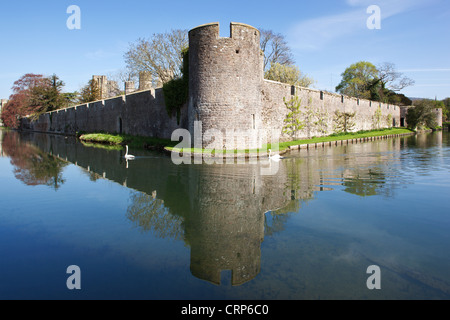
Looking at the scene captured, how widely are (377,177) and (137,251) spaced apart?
7.88m

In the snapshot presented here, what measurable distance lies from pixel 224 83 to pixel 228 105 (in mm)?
1095

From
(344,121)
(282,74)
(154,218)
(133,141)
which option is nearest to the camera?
(154,218)

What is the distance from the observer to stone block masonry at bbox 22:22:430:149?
15.8 metres

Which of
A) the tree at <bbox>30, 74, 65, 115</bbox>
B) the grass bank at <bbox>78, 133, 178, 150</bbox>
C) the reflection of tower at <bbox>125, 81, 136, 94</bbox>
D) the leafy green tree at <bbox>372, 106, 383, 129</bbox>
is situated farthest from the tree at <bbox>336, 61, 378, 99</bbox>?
the tree at <bbox>30, 74, 65, 115</bbox>

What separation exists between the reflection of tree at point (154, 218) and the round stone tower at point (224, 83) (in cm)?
919

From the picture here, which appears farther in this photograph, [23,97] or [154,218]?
[23,97]

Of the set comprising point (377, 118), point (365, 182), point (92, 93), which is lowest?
point (365, 182)

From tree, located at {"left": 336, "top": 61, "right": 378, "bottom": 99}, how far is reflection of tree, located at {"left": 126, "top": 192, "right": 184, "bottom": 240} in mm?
57414

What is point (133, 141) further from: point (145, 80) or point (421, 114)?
point (421, 114)

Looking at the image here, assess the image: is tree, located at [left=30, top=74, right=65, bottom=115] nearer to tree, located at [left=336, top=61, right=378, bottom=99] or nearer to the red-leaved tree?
the red-leaved tree

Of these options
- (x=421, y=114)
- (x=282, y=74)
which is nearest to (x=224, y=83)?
(x=282, y=74)

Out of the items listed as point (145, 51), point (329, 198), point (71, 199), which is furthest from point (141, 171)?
point (145, 51)

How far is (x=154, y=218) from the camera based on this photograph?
5770 mm

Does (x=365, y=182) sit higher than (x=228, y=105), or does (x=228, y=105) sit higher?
(x=228, y=105)
